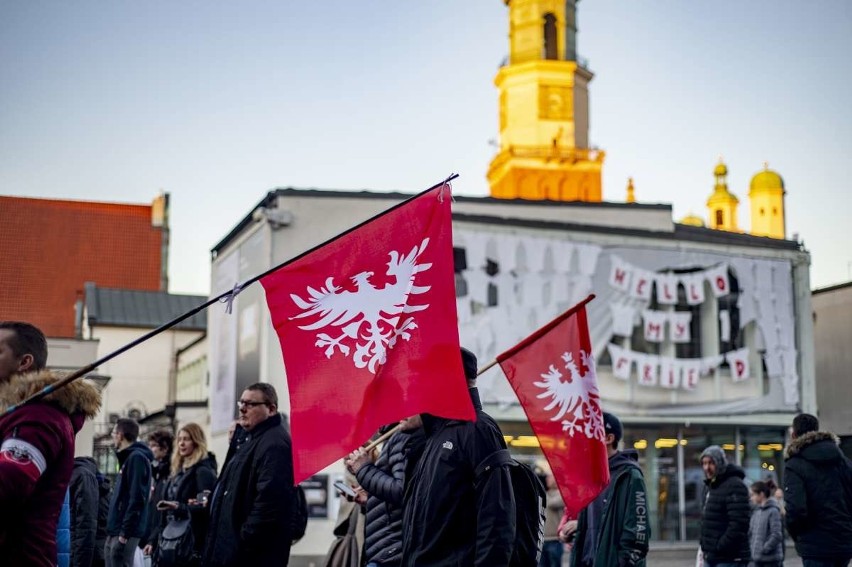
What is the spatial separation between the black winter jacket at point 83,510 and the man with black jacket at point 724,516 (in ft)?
17.6

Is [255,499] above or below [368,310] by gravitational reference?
below

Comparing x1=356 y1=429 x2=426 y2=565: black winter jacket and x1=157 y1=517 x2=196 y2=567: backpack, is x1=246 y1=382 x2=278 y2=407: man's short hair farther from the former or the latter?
x1=157 y1=517 x2=196 y2=567: backpack

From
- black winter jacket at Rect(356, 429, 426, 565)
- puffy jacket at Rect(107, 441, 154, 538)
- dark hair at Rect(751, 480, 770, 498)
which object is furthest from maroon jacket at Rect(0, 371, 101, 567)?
dark hair at Rect(751, 480, 770, 498)

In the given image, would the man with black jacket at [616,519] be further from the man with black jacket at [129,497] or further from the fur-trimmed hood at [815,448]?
the man with black jacket at [129,497]

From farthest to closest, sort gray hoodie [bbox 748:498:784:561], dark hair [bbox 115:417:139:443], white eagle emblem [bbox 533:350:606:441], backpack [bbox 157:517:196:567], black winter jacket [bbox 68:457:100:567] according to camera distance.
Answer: gray hoodie [bbox 748:498:784:561], dark hair [bbox 115:417:139:443], black winter jacket [bbox 68:457:100:567], backpack [bbox 157:517:196:567], white eagle emblem [bbox 533:350:606:441]

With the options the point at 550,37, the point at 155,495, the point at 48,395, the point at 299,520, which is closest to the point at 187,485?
the point at 299,520

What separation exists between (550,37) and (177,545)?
7623cm

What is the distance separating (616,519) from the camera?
883 centimetres

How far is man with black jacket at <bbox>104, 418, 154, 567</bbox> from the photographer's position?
11641 mm

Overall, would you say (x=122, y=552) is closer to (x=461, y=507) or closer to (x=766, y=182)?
(x=461, y=507)

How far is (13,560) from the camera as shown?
4914mm

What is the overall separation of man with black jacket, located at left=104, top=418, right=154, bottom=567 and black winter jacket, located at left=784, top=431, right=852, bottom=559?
227 inches

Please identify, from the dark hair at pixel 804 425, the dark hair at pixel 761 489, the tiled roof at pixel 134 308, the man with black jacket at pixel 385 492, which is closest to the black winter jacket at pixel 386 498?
the man with black jacket at pixel 385 492

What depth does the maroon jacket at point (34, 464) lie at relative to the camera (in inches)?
192
